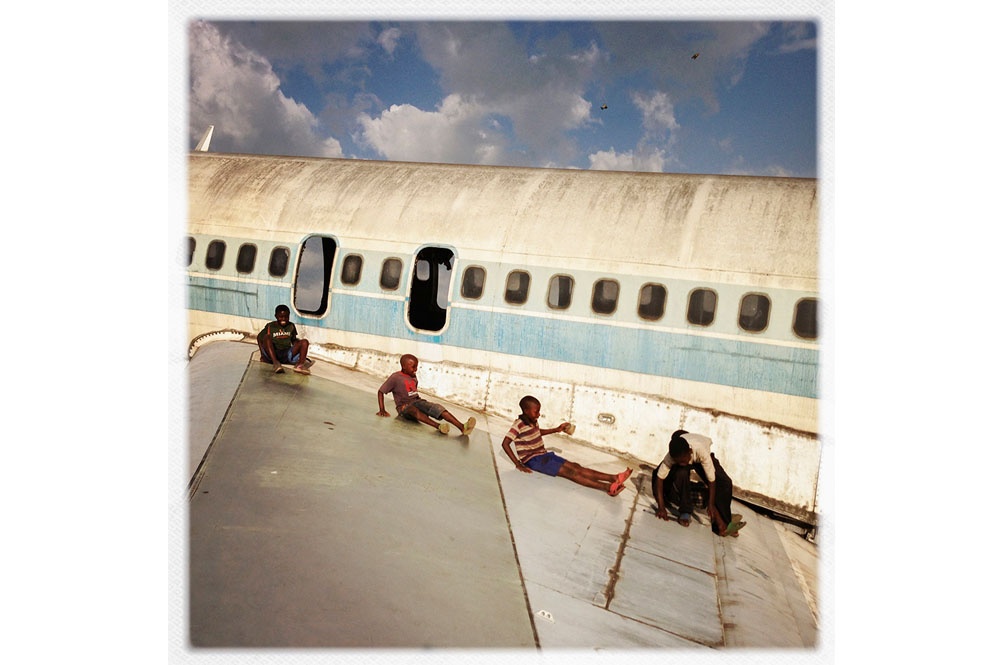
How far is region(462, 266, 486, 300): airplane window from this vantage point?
28.1ft

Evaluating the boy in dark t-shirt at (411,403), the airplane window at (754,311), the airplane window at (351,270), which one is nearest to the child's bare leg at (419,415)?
the boy in dark t-shirt at (411,403)

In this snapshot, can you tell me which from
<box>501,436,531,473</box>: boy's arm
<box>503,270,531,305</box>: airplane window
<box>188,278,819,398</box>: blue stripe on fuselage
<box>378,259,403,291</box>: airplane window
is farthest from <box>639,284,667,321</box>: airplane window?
<box>378,259,403,291</box>: airplane window

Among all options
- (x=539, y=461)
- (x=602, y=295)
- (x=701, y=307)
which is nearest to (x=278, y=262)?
(x=602, y=295)

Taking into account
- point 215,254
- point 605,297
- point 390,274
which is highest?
point 215,254

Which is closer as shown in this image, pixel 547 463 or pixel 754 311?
pixel 547 463

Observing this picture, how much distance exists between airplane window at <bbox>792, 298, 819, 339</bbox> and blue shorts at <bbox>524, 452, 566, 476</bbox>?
3.44 m

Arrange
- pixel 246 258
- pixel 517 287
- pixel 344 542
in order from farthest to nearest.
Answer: pixel 246 258 → pixel 517 287 → pixel 344 542

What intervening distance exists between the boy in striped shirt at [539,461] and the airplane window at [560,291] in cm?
203

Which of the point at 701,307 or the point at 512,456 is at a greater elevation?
the point at 701,307

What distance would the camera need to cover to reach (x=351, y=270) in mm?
9266

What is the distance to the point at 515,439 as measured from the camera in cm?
656

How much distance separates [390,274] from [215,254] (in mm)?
3335

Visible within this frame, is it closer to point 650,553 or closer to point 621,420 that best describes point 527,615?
point 650,553

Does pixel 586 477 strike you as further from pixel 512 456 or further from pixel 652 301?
pixel 652 301
